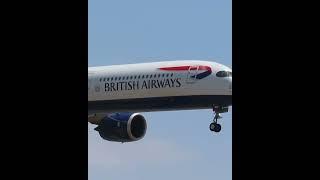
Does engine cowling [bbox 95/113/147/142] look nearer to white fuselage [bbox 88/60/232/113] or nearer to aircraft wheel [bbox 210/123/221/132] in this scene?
white fuselage [bbox 88/60/232/113]

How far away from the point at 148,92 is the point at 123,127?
8.28ft

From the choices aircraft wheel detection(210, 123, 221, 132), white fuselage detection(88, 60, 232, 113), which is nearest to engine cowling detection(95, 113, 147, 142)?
white fuselage detection(88, 60, 232, 113)

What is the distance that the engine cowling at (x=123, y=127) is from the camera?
47094mm

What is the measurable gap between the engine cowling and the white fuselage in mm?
642

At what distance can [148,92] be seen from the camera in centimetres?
4612

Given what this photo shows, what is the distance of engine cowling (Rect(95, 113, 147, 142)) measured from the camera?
155 ft

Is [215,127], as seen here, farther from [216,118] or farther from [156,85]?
[156,85]

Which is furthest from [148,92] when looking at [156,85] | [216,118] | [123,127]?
[216,118]

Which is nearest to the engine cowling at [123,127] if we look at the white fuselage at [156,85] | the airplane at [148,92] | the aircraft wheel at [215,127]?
the airplane at [148,92]
